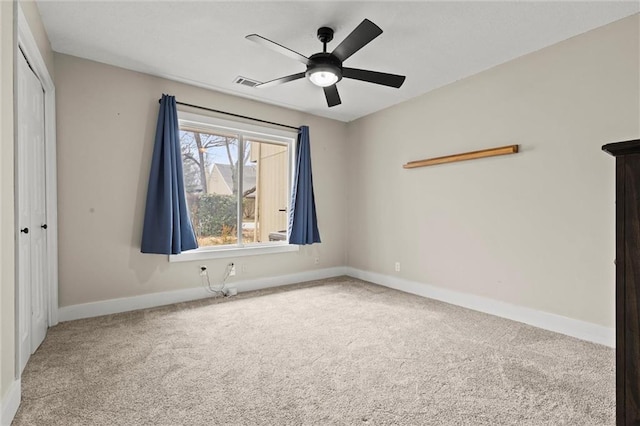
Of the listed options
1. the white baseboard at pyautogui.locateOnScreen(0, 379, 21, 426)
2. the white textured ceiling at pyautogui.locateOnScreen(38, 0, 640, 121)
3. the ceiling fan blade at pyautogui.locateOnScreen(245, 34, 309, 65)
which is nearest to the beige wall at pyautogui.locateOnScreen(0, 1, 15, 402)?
the white baseboard at pyautogui.locateOnScreen(0, 379, 21, 426)

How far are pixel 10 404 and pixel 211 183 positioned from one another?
2.75m

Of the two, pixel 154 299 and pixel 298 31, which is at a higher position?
pixel 298 31

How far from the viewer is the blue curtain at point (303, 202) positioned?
449 cm

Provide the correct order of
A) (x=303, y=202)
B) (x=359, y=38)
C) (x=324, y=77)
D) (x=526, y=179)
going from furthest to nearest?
(x=303, y=202) < (x=526, y=179) < (x=324, y=77) < (x=359, y=38)

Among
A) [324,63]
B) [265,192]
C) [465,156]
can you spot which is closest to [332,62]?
[324,63]

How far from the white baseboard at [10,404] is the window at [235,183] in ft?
6.43

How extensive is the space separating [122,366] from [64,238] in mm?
1599

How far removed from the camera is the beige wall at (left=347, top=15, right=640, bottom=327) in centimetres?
257

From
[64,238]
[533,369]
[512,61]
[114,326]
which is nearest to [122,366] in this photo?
[114,326]

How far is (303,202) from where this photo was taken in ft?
14.9

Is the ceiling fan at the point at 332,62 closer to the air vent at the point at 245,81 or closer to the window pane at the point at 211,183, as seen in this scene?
the air vent at the point at 245,81

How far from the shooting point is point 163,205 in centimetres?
340

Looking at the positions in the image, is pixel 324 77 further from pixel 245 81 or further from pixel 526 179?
pixel 526 179

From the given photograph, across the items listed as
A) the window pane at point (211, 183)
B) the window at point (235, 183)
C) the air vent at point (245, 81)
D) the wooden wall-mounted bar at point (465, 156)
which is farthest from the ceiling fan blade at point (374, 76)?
the window pane at point (211, 183)
